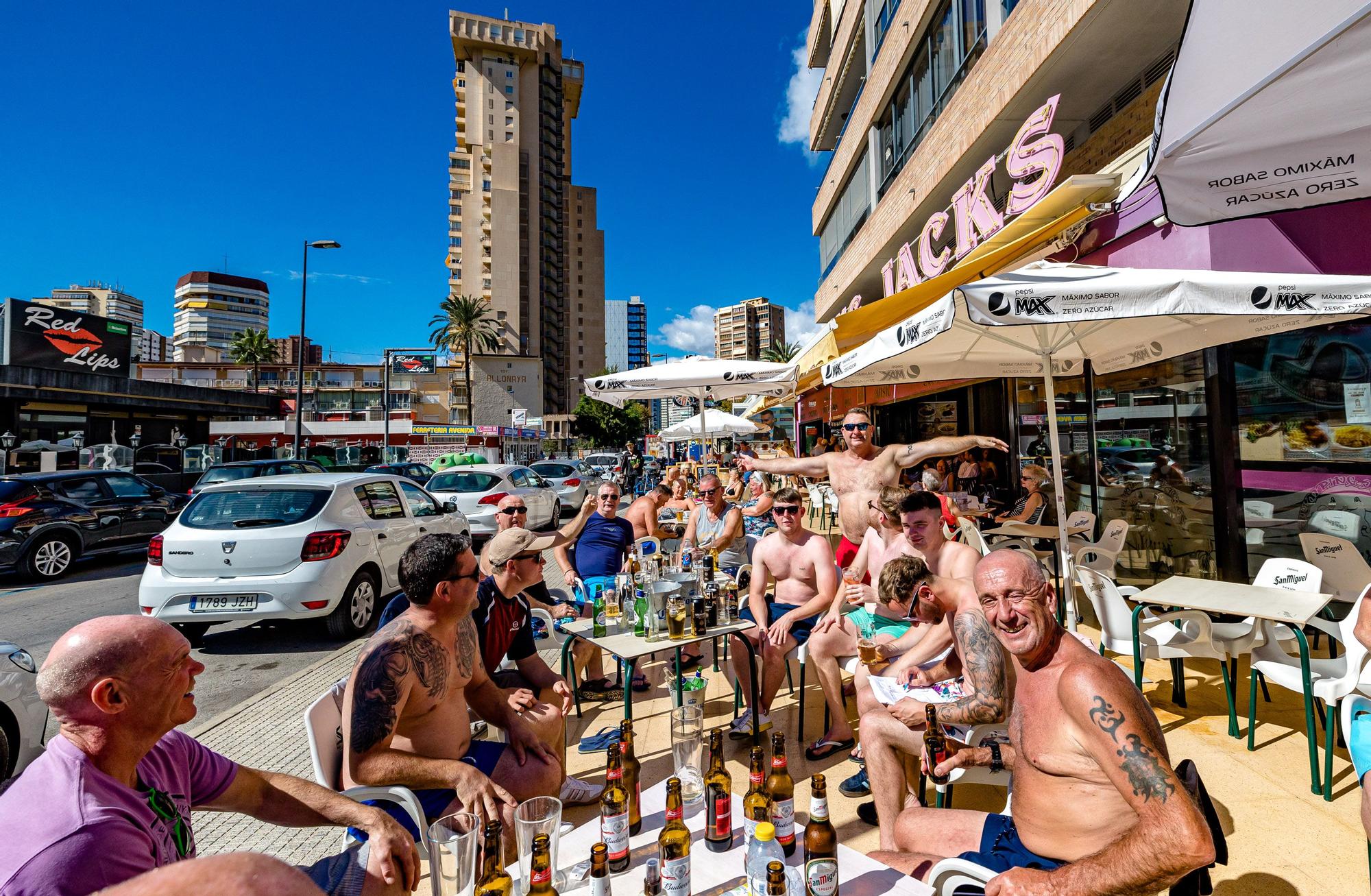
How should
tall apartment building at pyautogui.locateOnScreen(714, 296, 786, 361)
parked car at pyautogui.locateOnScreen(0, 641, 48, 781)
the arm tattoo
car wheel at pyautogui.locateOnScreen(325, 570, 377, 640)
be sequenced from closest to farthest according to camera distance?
the arm tattoo, parked car at pyautogui.locateOnScreen(0, 641, 48, 781), car wheel at pyautogui.locateOnScreen(325, 570, 377, 640), tall apartment building at pyautogui.locateOnScreen(714, 296, 786, 361)

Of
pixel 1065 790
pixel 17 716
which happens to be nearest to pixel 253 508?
pixel 17 716

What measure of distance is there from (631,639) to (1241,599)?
3.72 m

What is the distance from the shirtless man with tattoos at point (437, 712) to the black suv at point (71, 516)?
1002cm

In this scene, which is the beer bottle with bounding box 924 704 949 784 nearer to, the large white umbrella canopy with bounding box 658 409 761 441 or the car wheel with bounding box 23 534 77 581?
the car wheel with bounding box 23 534 77 581

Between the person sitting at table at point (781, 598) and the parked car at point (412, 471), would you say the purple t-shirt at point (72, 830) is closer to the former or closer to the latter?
the person sitting at table at point (781, 598)

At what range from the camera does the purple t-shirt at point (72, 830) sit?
1188mm

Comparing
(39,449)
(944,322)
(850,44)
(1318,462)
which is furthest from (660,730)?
(39,449)

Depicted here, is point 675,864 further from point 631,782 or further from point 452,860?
point 631,782

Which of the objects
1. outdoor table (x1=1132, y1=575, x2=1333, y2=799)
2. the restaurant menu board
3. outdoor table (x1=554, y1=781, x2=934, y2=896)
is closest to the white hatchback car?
outdoor table (x1=554, y1=781, x2=934, y2=896)

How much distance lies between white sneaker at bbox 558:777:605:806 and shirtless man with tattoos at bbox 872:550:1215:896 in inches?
63.3

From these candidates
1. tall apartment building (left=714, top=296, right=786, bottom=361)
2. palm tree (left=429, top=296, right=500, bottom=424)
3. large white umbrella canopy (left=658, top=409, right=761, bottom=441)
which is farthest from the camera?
tall apartment building (left=714, top=296, right=786, bottom=361)

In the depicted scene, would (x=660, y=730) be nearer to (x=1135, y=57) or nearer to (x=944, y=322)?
(x=944, y=322)

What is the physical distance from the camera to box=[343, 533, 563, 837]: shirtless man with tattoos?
2186 millimetres

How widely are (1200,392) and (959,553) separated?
459 cm
